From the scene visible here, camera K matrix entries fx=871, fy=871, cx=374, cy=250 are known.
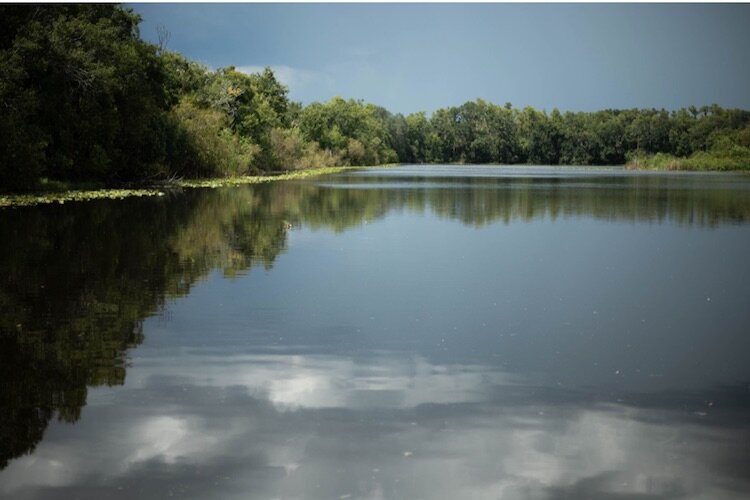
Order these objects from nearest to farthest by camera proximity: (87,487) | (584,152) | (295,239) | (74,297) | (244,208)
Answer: (87,487), (74,297), (295,239), (244,208), (584,152)

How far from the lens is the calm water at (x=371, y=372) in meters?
5.27

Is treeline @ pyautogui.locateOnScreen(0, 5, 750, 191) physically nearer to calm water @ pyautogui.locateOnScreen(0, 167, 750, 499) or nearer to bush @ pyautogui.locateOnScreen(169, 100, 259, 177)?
bush @ pyautogui.locateOnScreen(169, 100, 259, 177)

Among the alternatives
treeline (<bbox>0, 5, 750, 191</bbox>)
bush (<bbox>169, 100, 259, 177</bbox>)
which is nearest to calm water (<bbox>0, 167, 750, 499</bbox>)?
treeline (<bbox>0, 5, 750, 191</bbox>)

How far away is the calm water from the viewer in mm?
5266

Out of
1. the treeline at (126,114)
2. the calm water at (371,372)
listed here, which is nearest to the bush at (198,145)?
the treeline at (126,114)

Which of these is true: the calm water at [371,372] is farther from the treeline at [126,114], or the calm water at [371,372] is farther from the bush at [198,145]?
→ the bush at [198,145]

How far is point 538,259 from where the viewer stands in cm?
1634

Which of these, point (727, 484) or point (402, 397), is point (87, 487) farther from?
point (727, 484)

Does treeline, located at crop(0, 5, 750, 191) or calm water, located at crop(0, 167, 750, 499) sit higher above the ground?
treeline, located at crop(0, 5, 750, 191)

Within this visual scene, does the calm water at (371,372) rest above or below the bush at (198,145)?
below

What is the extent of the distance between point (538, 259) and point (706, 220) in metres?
12.2

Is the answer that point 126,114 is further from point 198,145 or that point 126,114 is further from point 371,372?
point 371,372

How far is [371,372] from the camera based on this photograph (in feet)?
25.2

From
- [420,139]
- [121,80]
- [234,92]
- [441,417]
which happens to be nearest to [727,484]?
[441,417]
